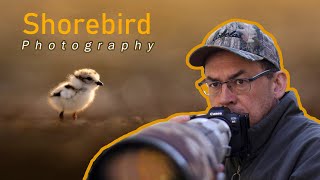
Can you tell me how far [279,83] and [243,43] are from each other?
0.25m

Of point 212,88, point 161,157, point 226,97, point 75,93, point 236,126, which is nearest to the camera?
point 161,157

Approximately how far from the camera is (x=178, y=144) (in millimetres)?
1108

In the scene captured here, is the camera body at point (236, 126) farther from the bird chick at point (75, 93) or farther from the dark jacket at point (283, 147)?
the bird chick at point (75, 93)

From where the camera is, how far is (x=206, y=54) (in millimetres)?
2289

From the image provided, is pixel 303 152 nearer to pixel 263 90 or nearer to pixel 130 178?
pixel 263 90

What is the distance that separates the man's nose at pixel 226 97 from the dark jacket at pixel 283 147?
0.13 metres

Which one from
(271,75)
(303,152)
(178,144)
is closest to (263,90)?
(271,75)

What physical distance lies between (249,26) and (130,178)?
1.23 m

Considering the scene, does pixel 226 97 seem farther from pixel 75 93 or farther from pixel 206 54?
pixel 75 93

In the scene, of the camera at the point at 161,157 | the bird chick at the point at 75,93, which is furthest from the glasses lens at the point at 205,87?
the bird chick at the point at 75,93

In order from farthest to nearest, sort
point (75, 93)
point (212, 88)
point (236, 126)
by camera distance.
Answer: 1. point (75, 93)
2. point (212, 88)
3. point (236, 126)

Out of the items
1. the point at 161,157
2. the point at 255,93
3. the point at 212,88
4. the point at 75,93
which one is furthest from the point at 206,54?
the point at 75,93

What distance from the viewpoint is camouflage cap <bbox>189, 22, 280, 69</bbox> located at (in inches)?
84.4

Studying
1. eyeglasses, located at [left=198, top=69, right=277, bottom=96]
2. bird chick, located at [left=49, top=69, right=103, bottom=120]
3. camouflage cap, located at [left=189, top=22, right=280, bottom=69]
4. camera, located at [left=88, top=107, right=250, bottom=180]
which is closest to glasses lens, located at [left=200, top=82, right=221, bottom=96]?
eyeglasses, located at [left=198, top=69, right=277, bottom=96]
